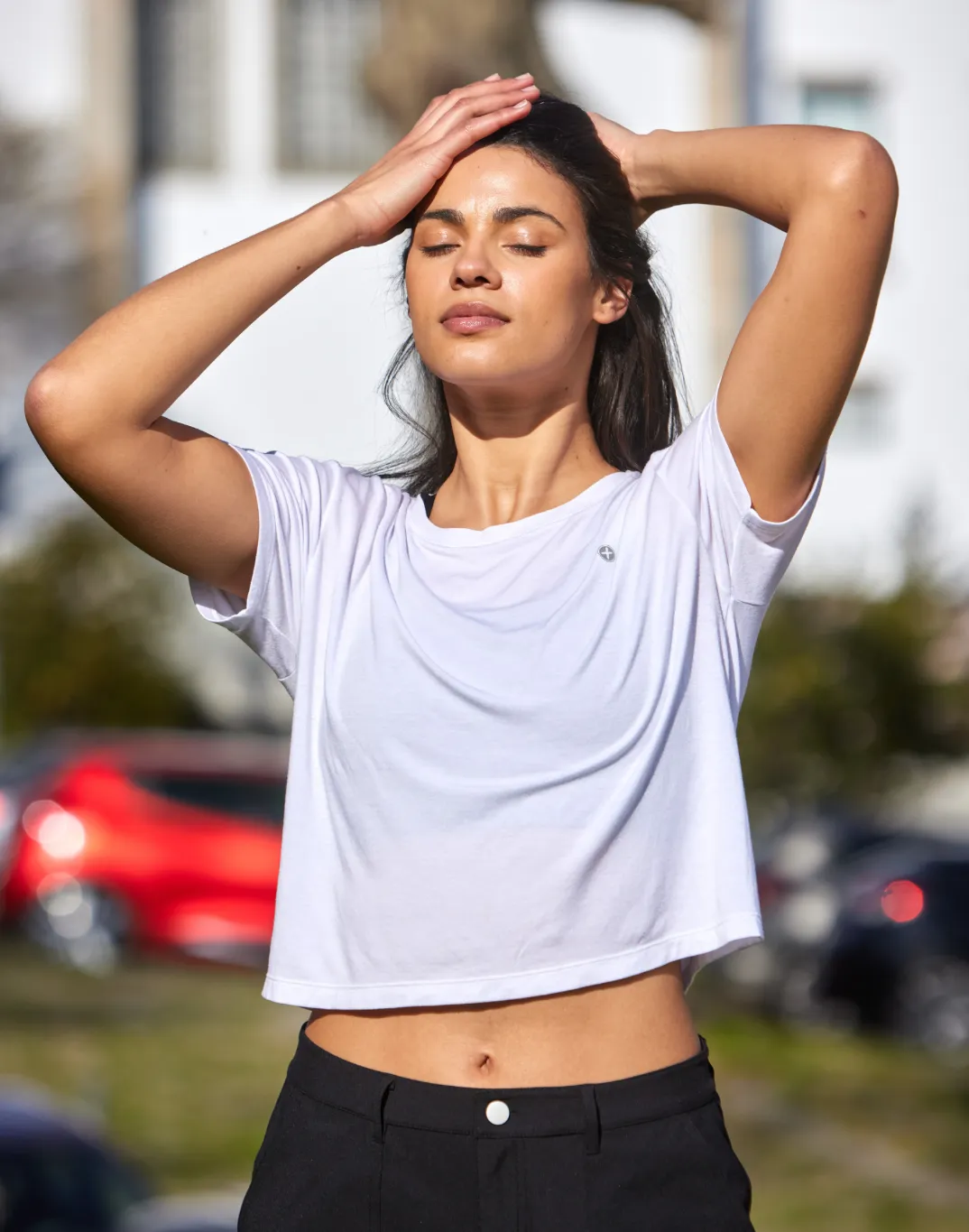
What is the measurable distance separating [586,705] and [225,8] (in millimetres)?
18358

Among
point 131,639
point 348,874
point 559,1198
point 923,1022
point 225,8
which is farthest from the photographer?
point 225,8

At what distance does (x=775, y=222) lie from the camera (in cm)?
231

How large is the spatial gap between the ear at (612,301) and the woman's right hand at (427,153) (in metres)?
0.26

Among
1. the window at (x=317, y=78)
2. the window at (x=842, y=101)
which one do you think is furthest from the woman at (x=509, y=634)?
the window at (x=842, y=101)

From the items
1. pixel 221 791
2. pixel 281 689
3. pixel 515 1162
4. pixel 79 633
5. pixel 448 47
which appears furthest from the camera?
pixel 281 689

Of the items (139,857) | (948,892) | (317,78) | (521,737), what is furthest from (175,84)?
(521,737)

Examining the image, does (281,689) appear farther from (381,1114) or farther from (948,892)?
(381,1114)

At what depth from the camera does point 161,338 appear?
7.44 ft

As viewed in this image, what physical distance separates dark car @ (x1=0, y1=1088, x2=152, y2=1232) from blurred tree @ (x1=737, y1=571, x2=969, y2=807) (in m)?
9.68

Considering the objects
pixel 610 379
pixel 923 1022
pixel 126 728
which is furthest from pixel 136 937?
pixel 610 379

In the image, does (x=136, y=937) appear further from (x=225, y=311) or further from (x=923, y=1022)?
(x=225, y=311)

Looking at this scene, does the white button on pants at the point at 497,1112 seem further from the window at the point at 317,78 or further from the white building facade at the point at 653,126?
the window at the point at 317,78

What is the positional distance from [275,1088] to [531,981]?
5.98 meters

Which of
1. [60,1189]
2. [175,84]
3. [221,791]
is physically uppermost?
[60,1189]
